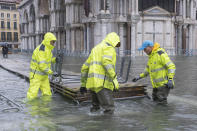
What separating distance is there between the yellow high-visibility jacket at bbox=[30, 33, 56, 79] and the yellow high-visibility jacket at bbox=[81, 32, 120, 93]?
2240 mm

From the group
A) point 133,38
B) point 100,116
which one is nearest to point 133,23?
point 133,38

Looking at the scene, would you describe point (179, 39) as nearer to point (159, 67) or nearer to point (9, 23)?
point (159, 67)

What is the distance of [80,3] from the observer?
3819cm

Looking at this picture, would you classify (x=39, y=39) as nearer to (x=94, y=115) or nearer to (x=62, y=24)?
(x=62, y=24)

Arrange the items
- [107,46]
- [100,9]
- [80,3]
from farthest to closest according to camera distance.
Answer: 1. [80,3]
2. [100,9]
3. [107,46]

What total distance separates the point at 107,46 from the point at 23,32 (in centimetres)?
6519

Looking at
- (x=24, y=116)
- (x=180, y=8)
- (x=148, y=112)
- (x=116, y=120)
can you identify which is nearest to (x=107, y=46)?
(x=116, y=120)

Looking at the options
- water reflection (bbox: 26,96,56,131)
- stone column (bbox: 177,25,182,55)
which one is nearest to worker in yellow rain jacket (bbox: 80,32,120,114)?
water reflection (bbox: 26,96,56,131)

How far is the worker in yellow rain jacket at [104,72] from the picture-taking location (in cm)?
543

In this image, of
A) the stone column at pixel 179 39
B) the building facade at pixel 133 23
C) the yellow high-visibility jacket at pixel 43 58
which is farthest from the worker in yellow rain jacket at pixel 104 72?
the stone column at pixel 179 39

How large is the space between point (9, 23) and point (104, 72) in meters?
101

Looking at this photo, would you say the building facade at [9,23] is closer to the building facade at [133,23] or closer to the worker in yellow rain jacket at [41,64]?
the building facade at [133,23]

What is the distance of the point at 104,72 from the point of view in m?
5.60

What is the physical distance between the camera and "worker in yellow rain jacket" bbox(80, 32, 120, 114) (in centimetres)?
543
